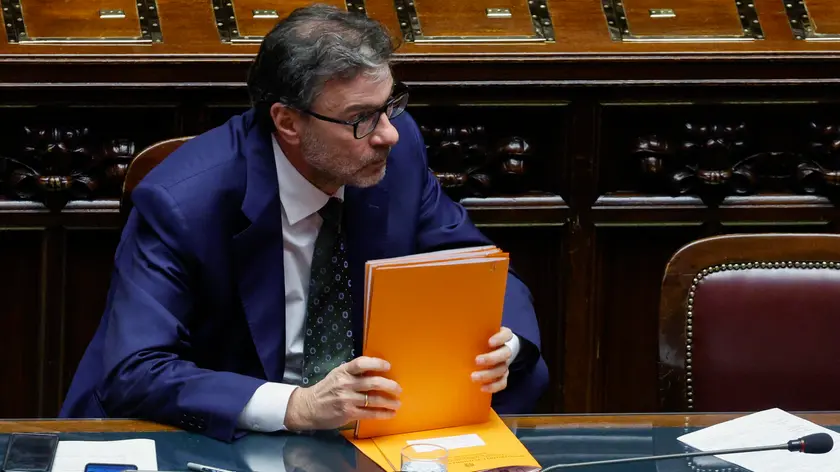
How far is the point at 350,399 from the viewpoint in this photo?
73.6 inches

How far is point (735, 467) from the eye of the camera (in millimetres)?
1841

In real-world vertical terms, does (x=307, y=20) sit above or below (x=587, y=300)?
above

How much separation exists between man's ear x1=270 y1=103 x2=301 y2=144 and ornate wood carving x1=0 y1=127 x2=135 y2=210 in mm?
1072

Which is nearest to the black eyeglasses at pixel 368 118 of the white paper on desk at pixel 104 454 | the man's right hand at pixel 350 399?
the man's right hand at pixel 350 399

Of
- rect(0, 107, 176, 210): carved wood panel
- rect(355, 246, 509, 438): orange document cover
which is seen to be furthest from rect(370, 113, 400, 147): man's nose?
rect(0, 107, 176, 210): carved wood panel

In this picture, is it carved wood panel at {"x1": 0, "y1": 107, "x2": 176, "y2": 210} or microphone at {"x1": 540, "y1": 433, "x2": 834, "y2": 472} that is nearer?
microphone at {"x1": 540, "y1": 433, "x2": 834, "y2": 472}

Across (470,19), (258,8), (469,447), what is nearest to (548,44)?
(470,19)

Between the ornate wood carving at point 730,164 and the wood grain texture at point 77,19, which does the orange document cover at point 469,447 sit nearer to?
the ornate wood carving at point 730,164

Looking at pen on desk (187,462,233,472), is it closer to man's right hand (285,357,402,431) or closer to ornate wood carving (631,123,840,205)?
man's right hand (285,357,402,431)

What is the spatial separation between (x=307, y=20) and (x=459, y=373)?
0.67m

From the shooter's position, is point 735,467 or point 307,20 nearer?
point 735,467

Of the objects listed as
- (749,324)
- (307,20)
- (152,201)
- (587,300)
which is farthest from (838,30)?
(152,201)

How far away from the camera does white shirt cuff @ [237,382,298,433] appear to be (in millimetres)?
1925

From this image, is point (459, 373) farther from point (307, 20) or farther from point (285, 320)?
point (307, 20)
